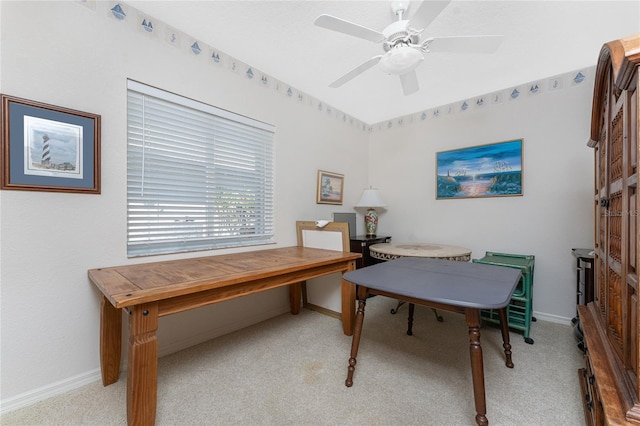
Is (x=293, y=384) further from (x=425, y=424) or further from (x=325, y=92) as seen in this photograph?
(x=325, y=92)

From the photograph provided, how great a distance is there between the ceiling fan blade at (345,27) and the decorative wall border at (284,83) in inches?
47.1

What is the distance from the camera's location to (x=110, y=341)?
1578mm

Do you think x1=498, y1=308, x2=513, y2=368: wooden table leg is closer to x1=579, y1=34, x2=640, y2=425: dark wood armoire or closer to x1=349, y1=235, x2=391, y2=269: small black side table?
x1=579, y1=34, x2=640, y2=425: dark wood armoire

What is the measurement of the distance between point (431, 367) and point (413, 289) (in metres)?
0.85

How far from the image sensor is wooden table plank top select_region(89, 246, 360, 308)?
1167 millimetres

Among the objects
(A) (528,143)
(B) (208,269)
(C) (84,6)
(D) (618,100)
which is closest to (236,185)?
(B) (208,269)

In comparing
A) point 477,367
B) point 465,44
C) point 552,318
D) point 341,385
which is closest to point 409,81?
point 465,44

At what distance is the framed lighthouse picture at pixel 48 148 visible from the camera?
1353mm

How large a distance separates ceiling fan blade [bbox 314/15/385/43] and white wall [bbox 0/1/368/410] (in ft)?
3.98

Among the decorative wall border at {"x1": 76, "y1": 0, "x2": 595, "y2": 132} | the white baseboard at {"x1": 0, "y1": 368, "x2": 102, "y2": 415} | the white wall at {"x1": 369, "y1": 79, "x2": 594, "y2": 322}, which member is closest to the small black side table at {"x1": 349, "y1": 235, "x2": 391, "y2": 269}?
the white wall at {"x1": 369, "y1": 79, "x2": 594, "y2": 322}

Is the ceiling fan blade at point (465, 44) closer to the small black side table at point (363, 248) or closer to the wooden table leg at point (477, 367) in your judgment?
the wooden table leg at point (477, 367)

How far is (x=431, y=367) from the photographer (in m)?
1.75

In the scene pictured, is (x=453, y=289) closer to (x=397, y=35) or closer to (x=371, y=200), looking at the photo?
(x=397, y=35)

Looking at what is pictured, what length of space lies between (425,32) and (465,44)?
1.66 feet
